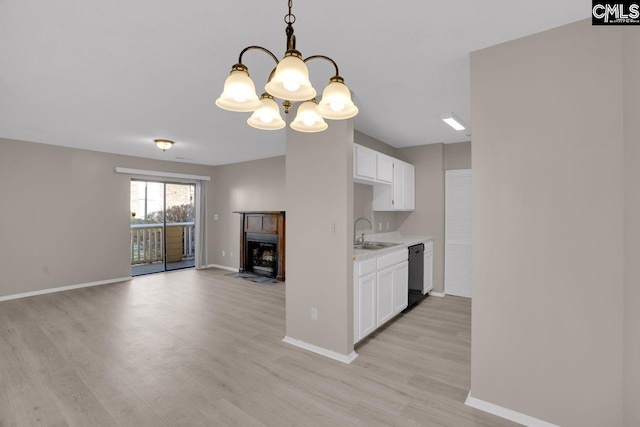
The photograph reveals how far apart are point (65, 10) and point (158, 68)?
0.73 meters

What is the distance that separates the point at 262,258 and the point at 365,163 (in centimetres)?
408

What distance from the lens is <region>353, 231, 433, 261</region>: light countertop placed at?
3102 millimetres

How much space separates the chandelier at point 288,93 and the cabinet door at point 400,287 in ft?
8.44

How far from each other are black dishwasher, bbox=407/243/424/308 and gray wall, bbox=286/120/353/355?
1.76m

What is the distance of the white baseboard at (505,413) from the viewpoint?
1.92 meters

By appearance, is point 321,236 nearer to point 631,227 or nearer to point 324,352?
point 324,352

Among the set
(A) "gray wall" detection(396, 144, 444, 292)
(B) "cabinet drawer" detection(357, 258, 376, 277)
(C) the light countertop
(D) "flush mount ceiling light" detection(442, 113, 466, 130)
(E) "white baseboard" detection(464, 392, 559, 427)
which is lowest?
(E) "white baseboard" detection(464, 392, 559, 427)

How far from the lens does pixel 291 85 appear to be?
1.33m

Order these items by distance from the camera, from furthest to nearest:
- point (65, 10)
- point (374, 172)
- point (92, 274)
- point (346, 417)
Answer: point (92, 274) < point (374, 172) < point (346, 417) < point (65, 10)

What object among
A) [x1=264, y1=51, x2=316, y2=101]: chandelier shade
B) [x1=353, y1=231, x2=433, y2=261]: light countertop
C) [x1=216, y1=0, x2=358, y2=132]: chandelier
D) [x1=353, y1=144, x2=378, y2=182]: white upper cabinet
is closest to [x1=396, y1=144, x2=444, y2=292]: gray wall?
[x1=353, y1=231, x2=433, y2=261]: light countertop

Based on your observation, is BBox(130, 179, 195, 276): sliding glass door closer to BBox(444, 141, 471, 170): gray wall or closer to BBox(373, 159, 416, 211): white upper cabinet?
BBox(373, 159, 416, 211): white upper cabinet

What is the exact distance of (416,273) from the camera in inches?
173

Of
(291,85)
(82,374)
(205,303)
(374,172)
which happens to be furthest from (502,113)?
(205,303)

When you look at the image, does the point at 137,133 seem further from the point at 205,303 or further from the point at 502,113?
the point at 502,113
